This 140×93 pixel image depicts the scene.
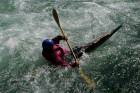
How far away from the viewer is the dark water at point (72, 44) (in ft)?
27.5

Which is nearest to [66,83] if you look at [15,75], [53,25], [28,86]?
[28,86]

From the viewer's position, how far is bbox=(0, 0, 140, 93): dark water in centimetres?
838

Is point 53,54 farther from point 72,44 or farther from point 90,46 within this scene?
point 72,44

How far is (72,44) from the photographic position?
10211 millimetres

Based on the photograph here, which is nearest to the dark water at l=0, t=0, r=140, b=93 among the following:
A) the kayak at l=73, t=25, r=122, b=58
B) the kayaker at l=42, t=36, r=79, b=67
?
the kayak at l=73, t=25, r=122, b=58

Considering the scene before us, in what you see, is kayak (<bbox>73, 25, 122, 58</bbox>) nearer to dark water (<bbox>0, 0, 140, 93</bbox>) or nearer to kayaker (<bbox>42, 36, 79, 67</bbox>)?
dark water (<bbox>0, 0, 140, 93</bbox>)

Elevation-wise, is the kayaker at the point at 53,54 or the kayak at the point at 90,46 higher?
the kayaker at the point at 53,54

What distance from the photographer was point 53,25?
1146 centimetres

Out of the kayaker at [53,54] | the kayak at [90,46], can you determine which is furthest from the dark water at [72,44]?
the kayaker at [53,54]

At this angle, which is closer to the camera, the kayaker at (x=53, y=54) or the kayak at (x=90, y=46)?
the kayaker at (x=53, y=54)

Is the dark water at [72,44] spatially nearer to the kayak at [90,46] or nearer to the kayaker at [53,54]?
the kayak at [90,46]

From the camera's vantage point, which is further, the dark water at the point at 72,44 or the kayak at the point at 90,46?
the kayak at the point at 90,46

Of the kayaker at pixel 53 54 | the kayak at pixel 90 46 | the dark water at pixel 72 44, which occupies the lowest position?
the dark water at pixel 72 44

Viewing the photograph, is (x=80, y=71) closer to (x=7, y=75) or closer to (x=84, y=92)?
(x=84, y=92)
